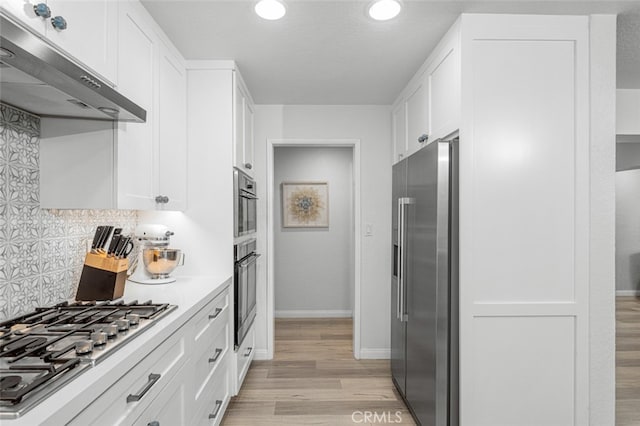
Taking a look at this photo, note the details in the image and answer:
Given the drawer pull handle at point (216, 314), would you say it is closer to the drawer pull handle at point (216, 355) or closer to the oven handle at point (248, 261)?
the drawer pull handle at point (216, 355)

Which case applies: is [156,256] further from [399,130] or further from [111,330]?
[399,130]

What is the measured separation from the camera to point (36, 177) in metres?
1.60

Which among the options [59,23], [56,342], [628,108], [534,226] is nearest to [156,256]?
[56,342]

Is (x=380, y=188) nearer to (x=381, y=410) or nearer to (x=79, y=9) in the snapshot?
(x=381, y=410)

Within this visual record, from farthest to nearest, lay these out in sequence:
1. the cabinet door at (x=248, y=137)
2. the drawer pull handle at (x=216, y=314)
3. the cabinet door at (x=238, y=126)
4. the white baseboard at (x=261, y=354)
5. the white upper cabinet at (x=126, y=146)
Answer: the white baseboard at (x=261, y=354), the cabinet door at (x=248, y=137), the cabinet door at (x=238, y=126), the drawer pull handle at (x=216, y=314), the white upper cabinet at (x=126, y=146)

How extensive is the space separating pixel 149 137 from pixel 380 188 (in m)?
2.20

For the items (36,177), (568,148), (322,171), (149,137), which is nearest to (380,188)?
(322,171)

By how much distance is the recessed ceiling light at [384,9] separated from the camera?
71.6 inches

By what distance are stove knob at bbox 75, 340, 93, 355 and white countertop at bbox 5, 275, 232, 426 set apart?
0.19 ft

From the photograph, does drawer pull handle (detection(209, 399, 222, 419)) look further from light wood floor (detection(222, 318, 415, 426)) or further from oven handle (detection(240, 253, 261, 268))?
oven handle (detection(240, 253, 261, 268))

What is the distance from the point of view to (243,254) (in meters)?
2.80

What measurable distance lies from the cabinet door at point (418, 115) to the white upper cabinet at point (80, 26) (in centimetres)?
186

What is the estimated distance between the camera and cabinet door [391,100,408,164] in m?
3.11

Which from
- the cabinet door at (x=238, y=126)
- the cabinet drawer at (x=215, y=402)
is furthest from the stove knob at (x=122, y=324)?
the cabinet door at (x=238, y=126)
